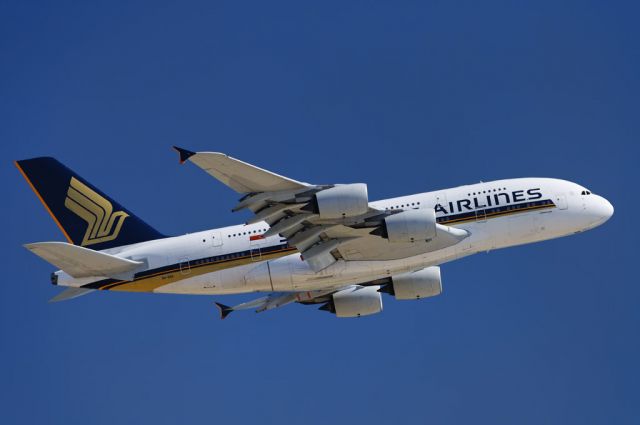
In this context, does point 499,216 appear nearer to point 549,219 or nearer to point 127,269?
point 549,219

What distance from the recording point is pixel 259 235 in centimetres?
4916

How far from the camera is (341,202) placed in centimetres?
4331

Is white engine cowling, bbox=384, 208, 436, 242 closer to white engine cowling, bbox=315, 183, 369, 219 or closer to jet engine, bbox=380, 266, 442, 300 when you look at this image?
white engine cowling, bbox=315, 183, 369, 219

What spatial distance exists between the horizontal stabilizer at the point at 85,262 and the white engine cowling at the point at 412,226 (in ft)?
43.6

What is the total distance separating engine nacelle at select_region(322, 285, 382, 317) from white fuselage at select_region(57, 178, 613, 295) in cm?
497

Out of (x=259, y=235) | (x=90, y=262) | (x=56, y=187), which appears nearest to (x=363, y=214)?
(x=259, y=235)

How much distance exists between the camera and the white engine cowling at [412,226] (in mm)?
45125

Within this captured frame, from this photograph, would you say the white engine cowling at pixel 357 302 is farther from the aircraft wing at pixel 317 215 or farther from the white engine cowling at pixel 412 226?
the white engine cowling at pixel 412 226

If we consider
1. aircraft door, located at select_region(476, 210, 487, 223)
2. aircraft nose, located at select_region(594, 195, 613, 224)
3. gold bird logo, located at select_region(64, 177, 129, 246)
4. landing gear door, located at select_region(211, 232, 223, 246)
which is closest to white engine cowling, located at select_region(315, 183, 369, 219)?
aircraft door, located at select_region(476, 210, 487, 223)

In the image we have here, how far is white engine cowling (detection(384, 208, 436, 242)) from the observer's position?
Result: 4512 cm

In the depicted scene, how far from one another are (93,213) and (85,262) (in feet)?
15.7

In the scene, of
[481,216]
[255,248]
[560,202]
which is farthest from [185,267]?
[560,202]

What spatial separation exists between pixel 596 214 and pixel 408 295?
36.0 ft

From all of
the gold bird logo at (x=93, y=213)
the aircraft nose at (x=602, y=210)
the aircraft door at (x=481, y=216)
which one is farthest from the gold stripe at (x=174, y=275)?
the aircraft nose at (x=602, y=210)
